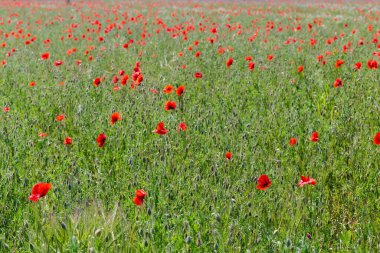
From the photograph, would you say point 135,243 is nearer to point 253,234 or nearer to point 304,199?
point 253,234

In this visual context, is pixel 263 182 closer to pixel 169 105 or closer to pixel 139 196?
pixel 139 196

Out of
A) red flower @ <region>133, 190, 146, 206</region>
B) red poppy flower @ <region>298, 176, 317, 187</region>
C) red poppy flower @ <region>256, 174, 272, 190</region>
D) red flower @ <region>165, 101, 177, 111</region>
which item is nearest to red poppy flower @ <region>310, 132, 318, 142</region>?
red poppy flower @ <region>298, 176, 317, 187</region>

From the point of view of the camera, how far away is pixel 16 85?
5523 mm

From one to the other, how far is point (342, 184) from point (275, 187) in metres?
0.49

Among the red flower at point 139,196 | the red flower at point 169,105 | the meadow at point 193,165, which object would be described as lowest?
the meadow at point 193,165

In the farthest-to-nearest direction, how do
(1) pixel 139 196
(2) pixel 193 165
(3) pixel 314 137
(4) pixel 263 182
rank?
(2) pixel 193 165, (3) pixel 314 137, (4) pixel 263 182, (1) pixel 139 196

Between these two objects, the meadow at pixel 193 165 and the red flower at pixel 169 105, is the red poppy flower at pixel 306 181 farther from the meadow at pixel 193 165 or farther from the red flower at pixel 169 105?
the red flower at pixel 169 105

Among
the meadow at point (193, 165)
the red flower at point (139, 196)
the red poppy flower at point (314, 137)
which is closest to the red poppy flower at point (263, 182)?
the meadow at point (193, 165)

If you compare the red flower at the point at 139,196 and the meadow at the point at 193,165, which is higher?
the red flower at the point at 139,196

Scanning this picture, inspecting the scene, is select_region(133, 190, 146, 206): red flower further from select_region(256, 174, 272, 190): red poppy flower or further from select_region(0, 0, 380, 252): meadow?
select_region(256, 174, 272, 190): red poppy flower

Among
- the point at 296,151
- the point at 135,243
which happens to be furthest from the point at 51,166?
the point at 296,151

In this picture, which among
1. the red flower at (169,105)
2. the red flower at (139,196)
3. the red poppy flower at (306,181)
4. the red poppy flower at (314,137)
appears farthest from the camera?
the red flower at (169,105)

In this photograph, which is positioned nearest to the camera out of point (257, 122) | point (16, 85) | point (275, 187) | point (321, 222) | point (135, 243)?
point (135, 243)

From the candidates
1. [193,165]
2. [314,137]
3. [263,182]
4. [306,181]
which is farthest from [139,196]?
[314,137]
